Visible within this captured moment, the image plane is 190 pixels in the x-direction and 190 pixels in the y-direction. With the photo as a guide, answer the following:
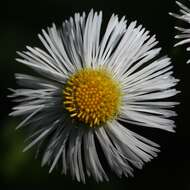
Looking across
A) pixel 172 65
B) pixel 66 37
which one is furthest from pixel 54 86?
pixel 172 65

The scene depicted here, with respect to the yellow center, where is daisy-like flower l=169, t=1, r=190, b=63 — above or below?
above

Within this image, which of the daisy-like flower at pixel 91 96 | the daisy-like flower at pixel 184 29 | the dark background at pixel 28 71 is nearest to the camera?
the daisy-like flower at pixel 184 29

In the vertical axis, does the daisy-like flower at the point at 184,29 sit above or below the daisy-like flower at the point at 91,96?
above

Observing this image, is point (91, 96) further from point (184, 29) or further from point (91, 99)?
point (184, 29)

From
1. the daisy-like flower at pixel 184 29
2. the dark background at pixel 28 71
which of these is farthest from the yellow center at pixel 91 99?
the daisy-like flower at pixel 184 29

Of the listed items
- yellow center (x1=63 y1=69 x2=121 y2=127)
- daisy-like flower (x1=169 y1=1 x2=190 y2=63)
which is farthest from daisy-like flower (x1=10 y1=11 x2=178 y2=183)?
daisy-like flower (x1=169 y1=1 x2=190 y2=63)

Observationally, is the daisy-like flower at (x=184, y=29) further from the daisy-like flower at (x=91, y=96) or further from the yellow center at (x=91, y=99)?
the yellow center at (x=91, y=99)

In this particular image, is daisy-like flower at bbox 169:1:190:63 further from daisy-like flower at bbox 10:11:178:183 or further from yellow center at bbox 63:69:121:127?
yellow center at bbox 63:69:121:127
